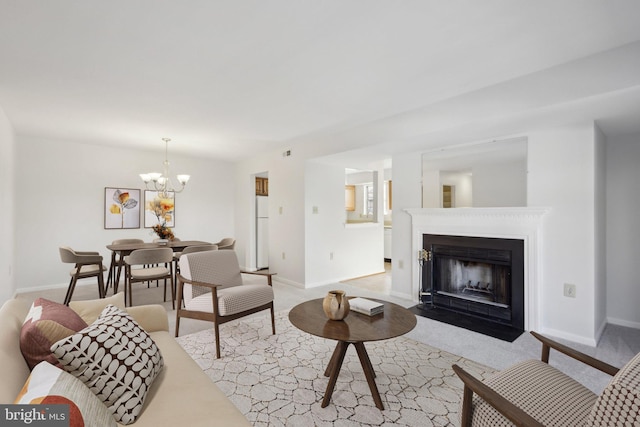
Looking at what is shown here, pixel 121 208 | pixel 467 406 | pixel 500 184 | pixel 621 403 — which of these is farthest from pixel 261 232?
pixel 621 403

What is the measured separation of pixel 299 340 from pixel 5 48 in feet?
10.2

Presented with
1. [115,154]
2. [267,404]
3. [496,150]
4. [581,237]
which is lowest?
[267,404]

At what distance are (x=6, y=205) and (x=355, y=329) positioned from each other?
4.48 m

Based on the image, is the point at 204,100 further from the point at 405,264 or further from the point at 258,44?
the point at 405,264

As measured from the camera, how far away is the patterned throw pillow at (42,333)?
115 centimetres

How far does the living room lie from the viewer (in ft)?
6.99

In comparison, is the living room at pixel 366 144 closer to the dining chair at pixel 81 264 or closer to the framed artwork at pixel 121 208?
the framed artwork at pixel 121 208

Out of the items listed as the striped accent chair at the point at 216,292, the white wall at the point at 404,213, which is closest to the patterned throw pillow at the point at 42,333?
the striped accent chair at the point at 216,292

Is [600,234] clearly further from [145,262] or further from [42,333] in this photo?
[145,262]

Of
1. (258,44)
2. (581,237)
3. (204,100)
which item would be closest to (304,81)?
(258,44)

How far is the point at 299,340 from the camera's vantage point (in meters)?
2.86

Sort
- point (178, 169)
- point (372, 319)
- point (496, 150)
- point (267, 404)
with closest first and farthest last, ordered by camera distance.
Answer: point (267, 404)
point (372, 319)
point (496, 150)
point (178, 169)

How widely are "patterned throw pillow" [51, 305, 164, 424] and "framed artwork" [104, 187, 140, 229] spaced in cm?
483

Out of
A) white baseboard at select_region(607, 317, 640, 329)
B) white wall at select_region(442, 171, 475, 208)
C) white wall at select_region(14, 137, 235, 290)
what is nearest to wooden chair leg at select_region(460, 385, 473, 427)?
white wall at select_region(442, 171, 475, 208)
